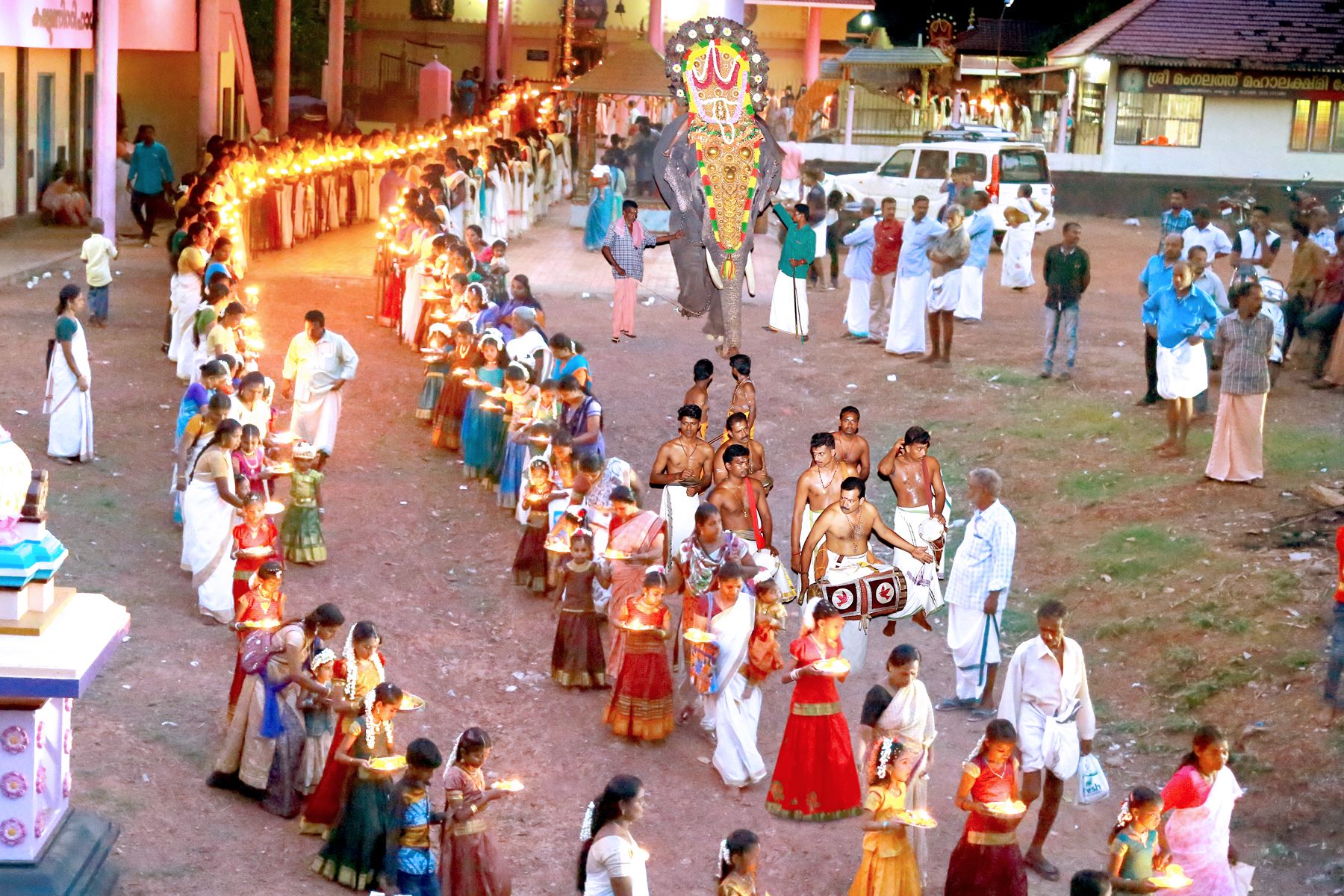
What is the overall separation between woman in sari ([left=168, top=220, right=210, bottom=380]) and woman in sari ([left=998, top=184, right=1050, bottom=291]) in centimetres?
1050

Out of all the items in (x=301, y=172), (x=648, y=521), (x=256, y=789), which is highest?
(x=301, y=172)

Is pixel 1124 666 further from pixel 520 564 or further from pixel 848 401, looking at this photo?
pixel 848 401

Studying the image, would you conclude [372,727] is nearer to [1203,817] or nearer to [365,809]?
[365,809]

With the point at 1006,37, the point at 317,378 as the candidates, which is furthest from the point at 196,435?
the point at 1006,37

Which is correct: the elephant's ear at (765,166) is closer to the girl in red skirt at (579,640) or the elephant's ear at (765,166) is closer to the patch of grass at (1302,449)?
the girl in red skirt at (579,640)

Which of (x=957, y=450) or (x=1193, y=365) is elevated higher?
(x=1193, y=365)

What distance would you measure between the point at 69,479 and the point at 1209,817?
897 centimetres

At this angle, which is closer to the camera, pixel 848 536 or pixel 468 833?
pixel 468 833

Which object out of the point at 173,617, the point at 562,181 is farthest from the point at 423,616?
the point at 562,181

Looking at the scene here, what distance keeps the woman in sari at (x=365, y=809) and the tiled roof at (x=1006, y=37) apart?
1677 inches

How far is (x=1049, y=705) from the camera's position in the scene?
27.7 ft

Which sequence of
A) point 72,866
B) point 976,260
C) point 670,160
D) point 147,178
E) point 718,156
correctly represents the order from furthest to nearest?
point 147,178
point 976,260
point 718,156
point 670,160
point 72,866

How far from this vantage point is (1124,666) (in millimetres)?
11180

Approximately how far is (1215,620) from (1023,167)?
15904 mm
